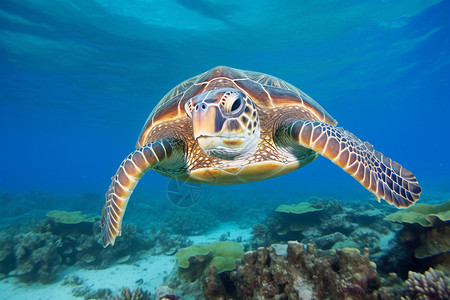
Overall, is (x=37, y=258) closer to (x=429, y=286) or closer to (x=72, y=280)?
(x=72, y=280)

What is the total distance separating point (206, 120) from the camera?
1.99 m

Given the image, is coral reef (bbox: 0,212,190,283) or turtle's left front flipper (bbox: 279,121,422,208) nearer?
turtle's left front flipper (bbox: 279,121,422,208)

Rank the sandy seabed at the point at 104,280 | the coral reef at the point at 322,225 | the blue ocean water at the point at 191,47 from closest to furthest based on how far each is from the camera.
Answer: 1. the coral reef at the point at 322,225
2. the sandy seabed at the point at 104,280
3. the blue ocean water at the point at 191,47

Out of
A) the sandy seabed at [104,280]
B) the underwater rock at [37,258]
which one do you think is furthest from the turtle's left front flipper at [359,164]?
the underwater rock at [37,258]

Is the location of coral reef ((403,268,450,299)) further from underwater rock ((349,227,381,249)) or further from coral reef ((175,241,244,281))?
coral reef ((175,241,244,281))

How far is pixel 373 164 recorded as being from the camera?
2.65m

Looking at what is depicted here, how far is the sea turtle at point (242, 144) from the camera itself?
2215mm

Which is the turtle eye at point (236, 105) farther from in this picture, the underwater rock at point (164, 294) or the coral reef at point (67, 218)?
the coral reef at point (67, 218)

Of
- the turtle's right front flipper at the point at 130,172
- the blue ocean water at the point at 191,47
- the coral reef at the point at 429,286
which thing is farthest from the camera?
the blue ocean water at the point at 191,47

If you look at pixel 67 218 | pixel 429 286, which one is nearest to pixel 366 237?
pixel 429 286

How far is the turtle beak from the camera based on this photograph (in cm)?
200

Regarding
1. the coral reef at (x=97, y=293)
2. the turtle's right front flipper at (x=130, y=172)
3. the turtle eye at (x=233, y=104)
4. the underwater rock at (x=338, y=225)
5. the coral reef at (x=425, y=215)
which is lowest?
the coral reef at (x=97, y=293)

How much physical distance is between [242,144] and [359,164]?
1323 millimetres

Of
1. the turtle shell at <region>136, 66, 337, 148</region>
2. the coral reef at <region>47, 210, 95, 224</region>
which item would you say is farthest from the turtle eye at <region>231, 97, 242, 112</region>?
the coral reef at <region>47, 210, 95, 224</region>
